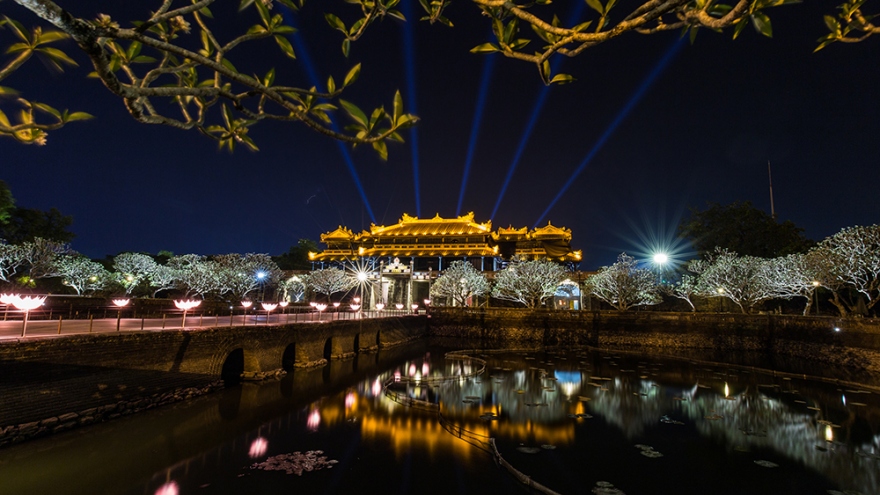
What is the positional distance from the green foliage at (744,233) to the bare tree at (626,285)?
31.4 ft

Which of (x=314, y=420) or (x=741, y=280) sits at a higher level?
(x=741, y=280)

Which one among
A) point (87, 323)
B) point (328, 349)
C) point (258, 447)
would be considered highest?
point (87, 323)

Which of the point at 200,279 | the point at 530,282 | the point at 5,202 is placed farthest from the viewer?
the point at 530,282

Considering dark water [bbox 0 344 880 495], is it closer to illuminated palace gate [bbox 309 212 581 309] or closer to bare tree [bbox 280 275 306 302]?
bare tree [bbox 280 275 306 302]

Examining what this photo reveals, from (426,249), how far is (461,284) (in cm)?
1060

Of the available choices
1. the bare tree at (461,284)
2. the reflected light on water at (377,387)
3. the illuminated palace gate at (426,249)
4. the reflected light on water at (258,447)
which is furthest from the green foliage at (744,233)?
the reflected light on water at (258,447)

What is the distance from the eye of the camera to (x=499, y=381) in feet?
64.8

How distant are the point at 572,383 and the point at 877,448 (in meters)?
10.3

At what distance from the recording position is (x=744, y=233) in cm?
4203

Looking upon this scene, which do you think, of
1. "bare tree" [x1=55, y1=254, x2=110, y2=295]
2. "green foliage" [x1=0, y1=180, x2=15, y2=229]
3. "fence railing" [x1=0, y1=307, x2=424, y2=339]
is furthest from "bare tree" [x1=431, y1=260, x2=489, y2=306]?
"green foliage" [x1=0, y1=180, x2=15, y2=229]

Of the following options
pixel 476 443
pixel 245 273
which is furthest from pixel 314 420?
pixel 245 273

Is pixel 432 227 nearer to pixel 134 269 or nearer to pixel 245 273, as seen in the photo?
pixel 245 273

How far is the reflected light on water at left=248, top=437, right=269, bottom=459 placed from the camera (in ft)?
34.2

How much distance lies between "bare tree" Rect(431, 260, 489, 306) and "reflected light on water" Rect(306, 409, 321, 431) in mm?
27188
